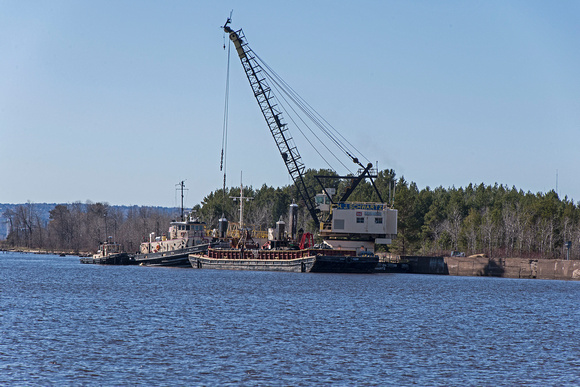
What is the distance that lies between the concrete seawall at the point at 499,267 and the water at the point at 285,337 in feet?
79.7

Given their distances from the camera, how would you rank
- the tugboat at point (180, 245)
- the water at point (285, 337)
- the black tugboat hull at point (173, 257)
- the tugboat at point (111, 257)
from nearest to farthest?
the water at point (285, 337) → the black tugboat hull at point (173, 257) → the tugboat at point (180, 245) → the tugboat at point (111, 257)

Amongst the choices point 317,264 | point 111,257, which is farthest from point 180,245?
point 317,264

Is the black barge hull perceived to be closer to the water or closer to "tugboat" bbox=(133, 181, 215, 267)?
"tugboat" bbox=(133, 181, 215, 267)

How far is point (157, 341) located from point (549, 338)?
59.4 ft

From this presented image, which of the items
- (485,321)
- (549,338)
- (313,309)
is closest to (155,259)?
(313,309)

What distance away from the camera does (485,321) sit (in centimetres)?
4153

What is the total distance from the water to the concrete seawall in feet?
79.7

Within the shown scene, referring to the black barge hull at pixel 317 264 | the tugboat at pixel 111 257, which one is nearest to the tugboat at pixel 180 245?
the black barge hull at pixel 317 264

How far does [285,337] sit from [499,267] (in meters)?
59.9

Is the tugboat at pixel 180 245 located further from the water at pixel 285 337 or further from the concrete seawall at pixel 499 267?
the water at pixel 285 337

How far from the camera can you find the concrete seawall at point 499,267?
82250 mm

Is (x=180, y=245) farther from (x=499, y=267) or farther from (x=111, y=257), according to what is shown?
(x=499, y=267)

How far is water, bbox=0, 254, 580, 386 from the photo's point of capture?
2552cm

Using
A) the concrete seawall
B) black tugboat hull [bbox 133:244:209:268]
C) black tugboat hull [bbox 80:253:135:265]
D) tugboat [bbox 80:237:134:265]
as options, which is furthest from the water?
tugboat [bbox 80:237:134:265]
